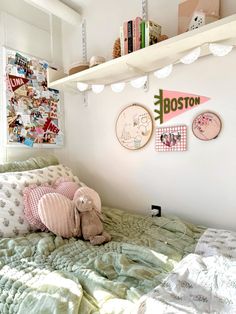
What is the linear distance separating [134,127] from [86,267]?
1.16 m

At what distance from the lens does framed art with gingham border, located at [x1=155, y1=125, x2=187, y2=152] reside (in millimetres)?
1646

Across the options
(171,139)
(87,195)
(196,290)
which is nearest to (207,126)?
(171,139)

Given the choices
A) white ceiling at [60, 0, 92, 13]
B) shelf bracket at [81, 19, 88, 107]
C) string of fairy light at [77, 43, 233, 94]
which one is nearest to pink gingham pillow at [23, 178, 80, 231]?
string of fairy light at [77, 43, 233, 94]

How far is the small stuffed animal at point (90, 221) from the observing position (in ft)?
4.24

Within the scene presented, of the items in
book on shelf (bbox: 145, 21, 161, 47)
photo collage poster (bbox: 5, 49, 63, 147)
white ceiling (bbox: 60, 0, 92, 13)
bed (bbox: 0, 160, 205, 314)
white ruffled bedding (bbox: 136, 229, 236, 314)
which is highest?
white ceiling (bbox: 60, 0, 92, 13)

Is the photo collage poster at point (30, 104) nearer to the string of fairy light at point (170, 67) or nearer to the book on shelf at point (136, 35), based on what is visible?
the string of fairy light at point (170, 67)

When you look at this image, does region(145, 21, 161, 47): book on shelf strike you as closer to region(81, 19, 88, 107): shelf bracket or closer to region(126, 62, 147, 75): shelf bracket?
region(126, 62, 147, 75): shelf bracket

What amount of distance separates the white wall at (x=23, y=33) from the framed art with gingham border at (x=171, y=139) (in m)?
1.05

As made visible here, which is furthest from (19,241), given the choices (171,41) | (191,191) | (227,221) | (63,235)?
(171,41)

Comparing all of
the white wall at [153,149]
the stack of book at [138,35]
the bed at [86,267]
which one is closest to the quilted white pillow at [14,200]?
the bed at [86,267]

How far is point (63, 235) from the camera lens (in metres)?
1.33

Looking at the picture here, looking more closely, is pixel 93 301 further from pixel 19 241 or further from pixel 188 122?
pixel 188 122

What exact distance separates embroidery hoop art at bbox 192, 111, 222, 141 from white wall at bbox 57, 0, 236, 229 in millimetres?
31

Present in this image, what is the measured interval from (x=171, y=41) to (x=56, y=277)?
1240 mm
